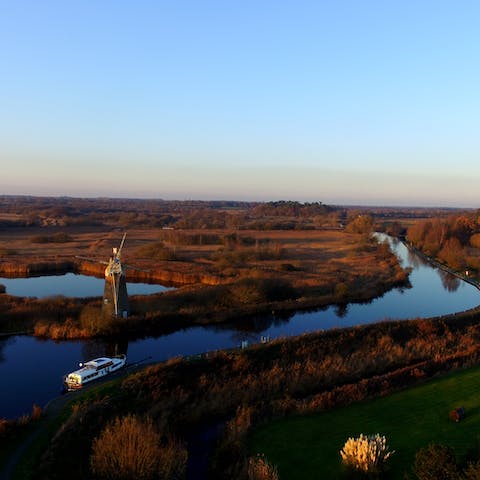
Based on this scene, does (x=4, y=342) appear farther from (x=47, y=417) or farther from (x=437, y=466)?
(x=437, y=466)

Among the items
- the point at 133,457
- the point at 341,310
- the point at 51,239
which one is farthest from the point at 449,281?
the point at 51,239

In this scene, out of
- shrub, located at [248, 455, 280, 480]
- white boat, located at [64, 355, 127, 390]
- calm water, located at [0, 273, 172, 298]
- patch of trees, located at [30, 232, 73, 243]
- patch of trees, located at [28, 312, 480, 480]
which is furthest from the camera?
patch of trees, located at [30, 232, 73, 243]

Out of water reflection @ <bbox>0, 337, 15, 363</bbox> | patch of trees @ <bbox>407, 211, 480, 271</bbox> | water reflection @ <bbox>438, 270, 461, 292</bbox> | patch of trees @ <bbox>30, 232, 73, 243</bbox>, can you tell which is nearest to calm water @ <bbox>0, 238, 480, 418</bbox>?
water reflection @ <bbox>0, 337, 15, 363</bbox>

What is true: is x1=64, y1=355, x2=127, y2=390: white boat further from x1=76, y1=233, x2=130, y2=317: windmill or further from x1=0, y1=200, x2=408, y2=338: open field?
x1=76, y1=233, x2=130, y2=317: windmill

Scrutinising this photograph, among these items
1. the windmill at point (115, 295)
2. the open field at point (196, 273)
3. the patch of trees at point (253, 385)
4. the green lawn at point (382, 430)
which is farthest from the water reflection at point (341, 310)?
the green lawn at point (382, 430)

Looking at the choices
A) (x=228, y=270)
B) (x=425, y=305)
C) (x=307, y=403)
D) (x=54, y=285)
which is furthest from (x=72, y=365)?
(x=425, y=305)

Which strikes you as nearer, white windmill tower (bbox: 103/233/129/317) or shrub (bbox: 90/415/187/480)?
shrub (bbox: 90/415/187/480)
